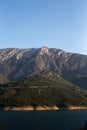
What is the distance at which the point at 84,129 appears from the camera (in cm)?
13400

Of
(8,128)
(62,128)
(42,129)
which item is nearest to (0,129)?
(8,128)

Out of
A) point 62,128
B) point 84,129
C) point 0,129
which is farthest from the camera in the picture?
point 62,128

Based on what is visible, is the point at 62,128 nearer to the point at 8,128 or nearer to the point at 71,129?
the point at 71,129

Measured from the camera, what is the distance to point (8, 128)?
160 metres

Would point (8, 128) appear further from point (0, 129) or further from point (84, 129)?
point (84, 129)

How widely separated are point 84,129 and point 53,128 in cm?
3402

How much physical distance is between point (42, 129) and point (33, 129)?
14.8 feet

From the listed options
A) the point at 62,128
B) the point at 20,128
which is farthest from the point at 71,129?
the point at 20,128

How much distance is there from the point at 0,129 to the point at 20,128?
12.1m

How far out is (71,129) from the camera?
159000 mm

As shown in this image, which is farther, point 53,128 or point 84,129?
point 53,128

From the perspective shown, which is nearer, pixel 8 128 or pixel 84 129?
pixel 84 129

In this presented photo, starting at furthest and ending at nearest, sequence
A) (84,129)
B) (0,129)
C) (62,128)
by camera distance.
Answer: (62,128), (0,129), (84,129)

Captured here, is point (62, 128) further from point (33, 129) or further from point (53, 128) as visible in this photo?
point (33, 129)
